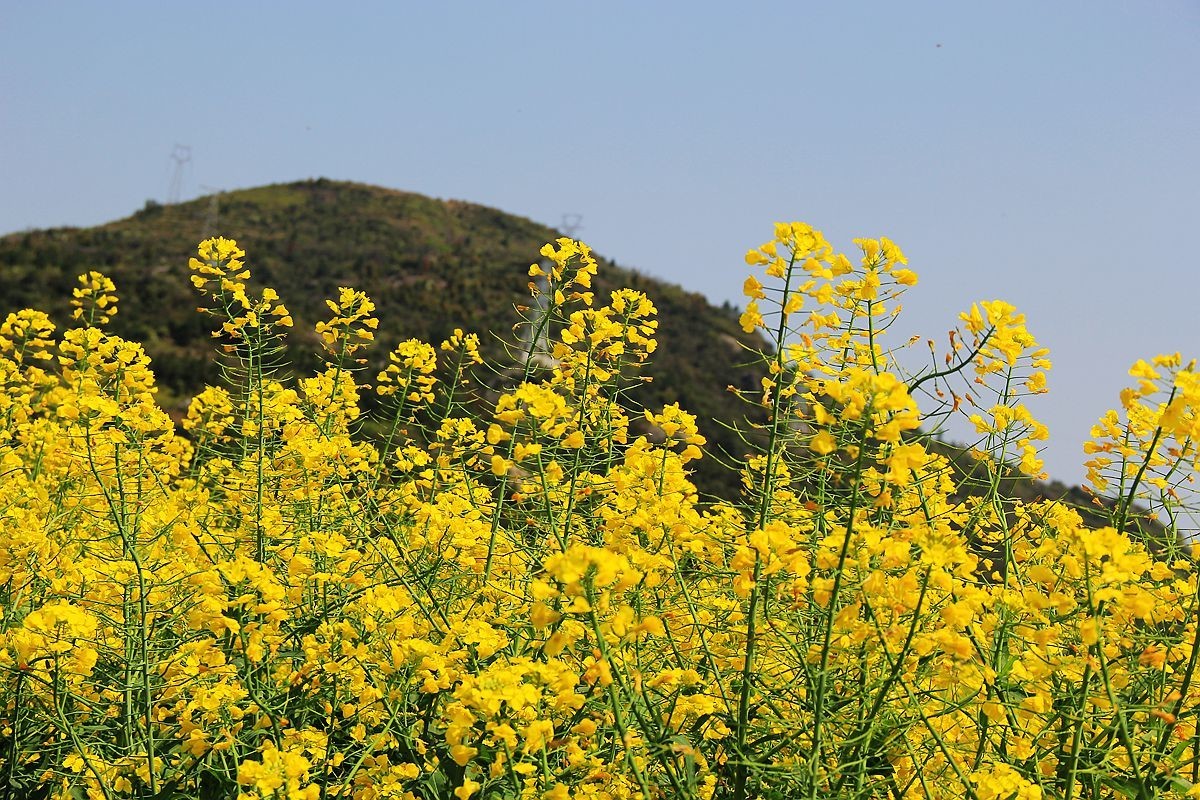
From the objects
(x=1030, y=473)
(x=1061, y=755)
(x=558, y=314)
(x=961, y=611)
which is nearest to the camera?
(x=961, y=611)

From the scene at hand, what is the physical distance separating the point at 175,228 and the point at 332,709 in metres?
50.4

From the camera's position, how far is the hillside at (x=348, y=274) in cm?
2538

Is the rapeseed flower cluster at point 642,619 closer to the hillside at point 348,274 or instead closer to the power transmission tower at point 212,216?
the hillside at point 348,274

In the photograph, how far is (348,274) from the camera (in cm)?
4131

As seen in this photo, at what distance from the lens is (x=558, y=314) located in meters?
4.03

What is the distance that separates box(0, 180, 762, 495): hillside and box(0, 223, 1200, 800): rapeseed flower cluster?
40.6ft

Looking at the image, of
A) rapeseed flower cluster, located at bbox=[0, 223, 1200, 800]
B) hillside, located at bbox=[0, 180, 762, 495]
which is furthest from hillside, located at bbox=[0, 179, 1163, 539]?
rapeseed flower cluster, located at bbox=[0, 223, 1200, 800]

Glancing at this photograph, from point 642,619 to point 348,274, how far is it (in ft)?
131

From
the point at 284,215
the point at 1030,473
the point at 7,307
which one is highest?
the point at 284,215

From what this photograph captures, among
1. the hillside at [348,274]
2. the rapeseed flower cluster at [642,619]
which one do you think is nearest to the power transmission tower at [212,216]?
the hillside at [348,274]

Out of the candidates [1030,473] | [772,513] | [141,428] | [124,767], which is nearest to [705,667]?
[772,513]

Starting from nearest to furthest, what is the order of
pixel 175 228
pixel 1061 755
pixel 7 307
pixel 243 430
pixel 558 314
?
pixel 1061 755
pixel 558 314
pixel 243 430
pixel 7 307
pixel 175 228

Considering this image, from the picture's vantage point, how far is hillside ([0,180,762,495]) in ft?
83.3

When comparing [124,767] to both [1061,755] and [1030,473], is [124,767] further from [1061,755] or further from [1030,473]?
[1030,473]
